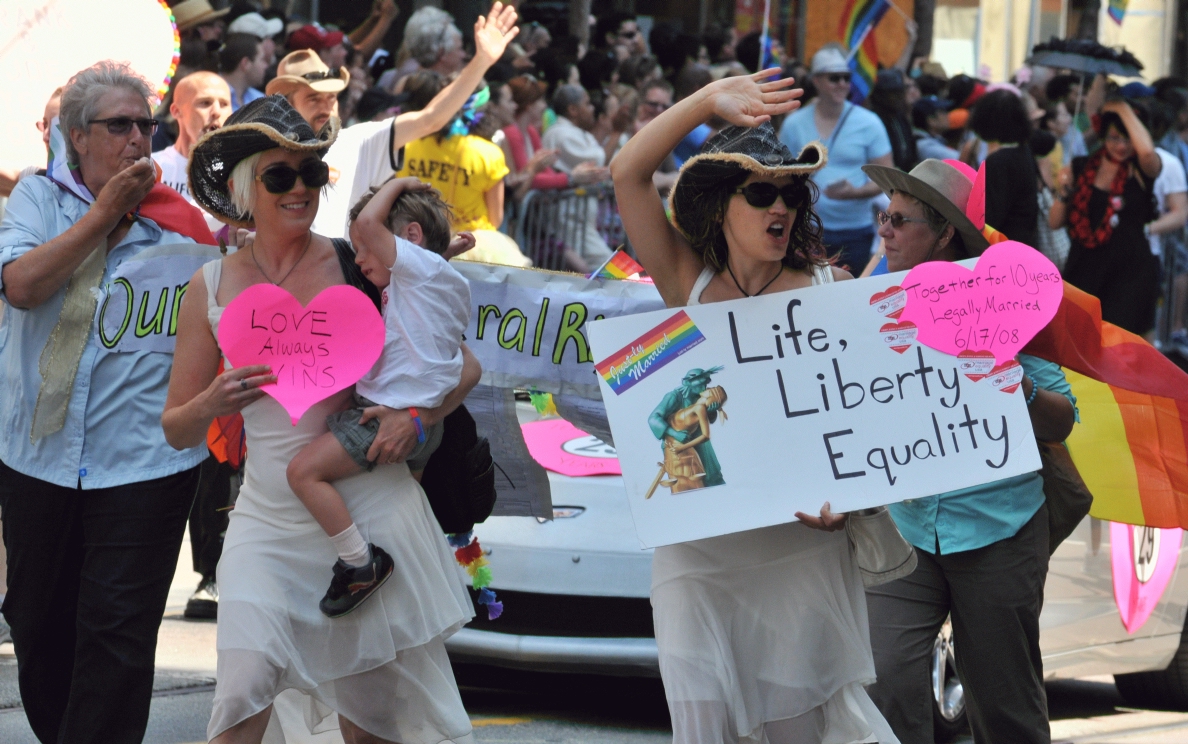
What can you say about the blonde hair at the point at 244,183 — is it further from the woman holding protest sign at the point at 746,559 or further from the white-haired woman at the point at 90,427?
the woman holding protest sign at the point at 746,559

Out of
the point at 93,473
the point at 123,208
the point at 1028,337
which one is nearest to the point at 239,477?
the point at 93,473

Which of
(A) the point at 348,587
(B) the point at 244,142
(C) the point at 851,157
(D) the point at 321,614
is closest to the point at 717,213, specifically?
(B) the point at 244,142

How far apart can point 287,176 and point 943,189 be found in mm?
1739

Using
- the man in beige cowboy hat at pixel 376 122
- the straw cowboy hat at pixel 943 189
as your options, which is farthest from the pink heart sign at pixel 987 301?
Result: the man in beige cowboy hat at pixel 376 122

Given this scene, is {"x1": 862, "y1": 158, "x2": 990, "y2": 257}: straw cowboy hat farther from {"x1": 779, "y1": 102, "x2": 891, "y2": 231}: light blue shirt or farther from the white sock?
{"x1": 779, "y1": 102, "x2": 891, "y2": 231}: light blue shirt

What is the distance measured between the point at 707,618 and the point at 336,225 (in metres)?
2.94

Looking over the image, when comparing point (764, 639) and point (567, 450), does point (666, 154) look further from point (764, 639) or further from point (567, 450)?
point (567, 450)

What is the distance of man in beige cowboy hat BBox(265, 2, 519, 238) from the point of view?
662 cm

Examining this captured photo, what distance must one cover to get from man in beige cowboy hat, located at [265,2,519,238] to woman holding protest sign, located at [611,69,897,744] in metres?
2.82

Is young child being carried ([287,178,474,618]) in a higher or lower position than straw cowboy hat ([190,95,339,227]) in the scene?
lower

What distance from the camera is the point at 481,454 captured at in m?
4.52

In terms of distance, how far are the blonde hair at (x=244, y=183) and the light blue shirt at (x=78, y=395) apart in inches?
26.4

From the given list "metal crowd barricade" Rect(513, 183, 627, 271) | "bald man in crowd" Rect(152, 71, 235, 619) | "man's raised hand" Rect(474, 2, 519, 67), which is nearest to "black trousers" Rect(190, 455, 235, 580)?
"bald man in crowd" Rect(152, 71, 235, 619)

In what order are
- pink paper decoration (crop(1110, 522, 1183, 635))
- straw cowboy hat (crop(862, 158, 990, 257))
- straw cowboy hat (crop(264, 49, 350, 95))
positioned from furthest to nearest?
straw cowboy hat (crop(264, 49, 350, 95)) → pink paper decoration (crop(1110, 522, 1183, 635)) → straw cowboy hat (crop(862, 158, 990, 257))
